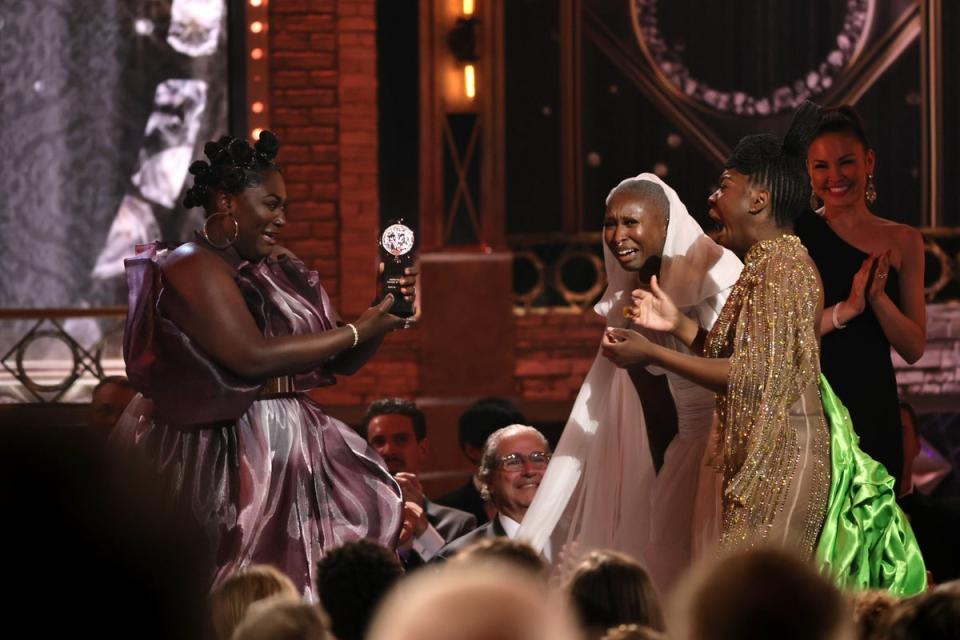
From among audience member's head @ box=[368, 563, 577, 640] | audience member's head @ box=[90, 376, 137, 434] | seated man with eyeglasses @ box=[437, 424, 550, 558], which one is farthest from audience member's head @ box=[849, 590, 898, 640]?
audience member's head @ box=[90, 376, 137, 434]

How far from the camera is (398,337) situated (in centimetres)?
866

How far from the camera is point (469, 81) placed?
28.7ft

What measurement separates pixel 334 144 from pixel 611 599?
21.4 ft

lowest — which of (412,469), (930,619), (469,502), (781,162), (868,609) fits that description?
(469,502)

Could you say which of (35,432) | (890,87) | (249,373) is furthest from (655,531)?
(890,87)

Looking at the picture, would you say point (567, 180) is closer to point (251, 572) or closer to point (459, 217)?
point (459, 217)

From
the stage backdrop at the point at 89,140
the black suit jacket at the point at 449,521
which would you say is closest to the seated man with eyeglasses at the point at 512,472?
the black suit jacket at the point at 449,521

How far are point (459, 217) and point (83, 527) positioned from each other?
7719 mm

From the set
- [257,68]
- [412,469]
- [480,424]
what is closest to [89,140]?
[257,68]

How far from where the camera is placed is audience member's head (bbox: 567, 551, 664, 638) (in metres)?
2.55

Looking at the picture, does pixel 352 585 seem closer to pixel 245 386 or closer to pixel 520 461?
pixel 245 386

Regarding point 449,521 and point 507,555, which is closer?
point 507,555

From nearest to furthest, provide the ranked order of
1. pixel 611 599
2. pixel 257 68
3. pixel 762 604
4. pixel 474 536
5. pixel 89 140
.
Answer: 1. pixel 762 604
2. pixel 611 599
3. pixel 474 536
4. pixel 89 140
5. pixel 257 68

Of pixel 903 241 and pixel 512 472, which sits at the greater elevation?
pixel 903 241
